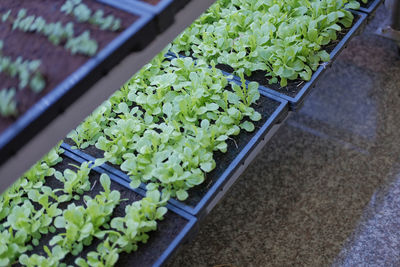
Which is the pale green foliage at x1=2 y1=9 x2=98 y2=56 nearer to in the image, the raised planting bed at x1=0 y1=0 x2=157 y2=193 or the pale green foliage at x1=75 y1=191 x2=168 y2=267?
the raised planting bed at x1=0 y1=0 x2=157 y2=193

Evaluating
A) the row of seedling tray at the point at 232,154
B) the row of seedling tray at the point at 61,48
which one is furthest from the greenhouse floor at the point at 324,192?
the row of seedling tray at the point at 61,48

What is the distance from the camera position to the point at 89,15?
86cm

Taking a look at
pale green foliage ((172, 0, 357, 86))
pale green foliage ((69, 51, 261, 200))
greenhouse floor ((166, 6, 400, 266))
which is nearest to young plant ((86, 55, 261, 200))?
pale green foliage ((69, 51, 261, 200))

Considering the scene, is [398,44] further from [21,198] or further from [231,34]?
A: [21,198]

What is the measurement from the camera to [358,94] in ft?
7.25

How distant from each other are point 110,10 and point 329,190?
130cm

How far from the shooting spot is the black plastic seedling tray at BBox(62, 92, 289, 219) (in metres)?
1.25

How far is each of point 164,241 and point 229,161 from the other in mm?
302

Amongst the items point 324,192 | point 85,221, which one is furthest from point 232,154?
point 324,192

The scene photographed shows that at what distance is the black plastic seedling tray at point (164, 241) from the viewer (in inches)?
45.0

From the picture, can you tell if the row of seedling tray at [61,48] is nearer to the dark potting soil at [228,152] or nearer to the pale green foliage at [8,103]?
the pale green foliage at [8,103]

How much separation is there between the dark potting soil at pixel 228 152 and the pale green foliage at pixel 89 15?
1.87 ft

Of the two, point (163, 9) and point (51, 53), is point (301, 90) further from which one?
point (51, 53)

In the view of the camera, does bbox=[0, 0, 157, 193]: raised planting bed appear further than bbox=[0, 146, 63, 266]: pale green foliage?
No
